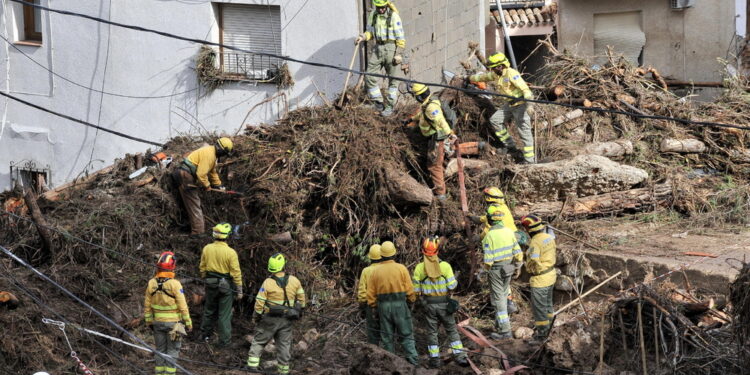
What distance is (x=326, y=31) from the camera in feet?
56.0

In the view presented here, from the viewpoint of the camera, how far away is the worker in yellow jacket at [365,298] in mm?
11039

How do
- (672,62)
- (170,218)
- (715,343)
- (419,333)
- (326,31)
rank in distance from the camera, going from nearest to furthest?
(715,343), (419,333), (170,218), (326,31), (672,62)

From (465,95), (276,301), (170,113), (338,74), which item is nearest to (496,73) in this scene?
(465,95)

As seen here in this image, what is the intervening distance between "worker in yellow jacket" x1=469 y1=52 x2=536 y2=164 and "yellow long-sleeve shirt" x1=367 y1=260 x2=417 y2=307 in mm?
4059

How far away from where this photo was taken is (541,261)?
36.7 ft

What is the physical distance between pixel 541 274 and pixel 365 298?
2.16m

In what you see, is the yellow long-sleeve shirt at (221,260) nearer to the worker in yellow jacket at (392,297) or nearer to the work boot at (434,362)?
the worker in yellow jacket at (392,297)

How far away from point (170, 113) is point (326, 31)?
10.7 ft

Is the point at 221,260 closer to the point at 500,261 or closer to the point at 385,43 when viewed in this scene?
the point at 500,261

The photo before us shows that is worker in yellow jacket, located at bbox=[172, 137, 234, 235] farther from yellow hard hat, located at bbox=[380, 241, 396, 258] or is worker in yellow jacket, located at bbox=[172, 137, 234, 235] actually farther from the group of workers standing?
yellow hard hat, located at bbox=[380, 241, 396, 258]

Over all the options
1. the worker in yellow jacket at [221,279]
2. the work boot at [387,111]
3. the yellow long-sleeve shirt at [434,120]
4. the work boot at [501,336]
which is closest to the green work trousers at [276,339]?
the worker in yellow jacket at [221,279]

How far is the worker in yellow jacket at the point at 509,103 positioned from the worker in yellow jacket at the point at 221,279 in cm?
482

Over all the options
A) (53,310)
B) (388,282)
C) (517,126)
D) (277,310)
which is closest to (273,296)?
(277,310)

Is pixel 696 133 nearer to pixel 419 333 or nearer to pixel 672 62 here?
pixel 672 62
